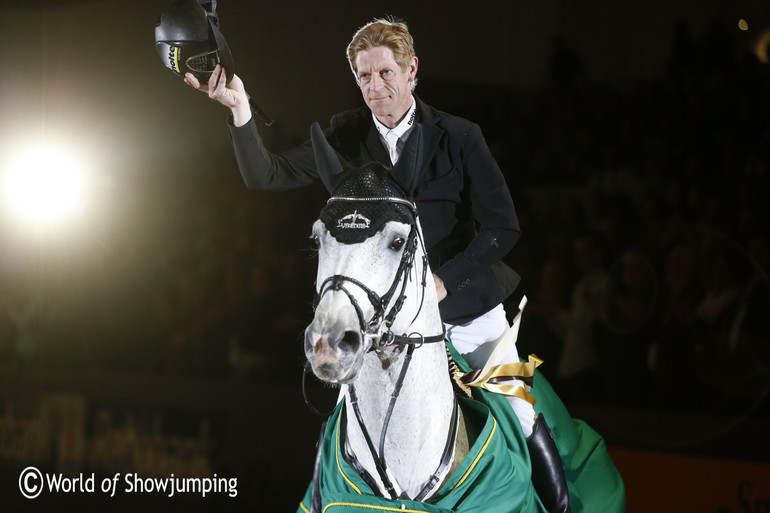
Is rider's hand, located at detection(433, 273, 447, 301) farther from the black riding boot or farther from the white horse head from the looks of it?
the black riding boot

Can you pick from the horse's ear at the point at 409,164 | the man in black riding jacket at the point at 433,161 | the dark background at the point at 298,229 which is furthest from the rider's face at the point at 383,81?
the dark background at the point at 298,229

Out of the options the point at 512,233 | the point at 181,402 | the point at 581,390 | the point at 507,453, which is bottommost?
the point at 181,402

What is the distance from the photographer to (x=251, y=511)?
3525 mm

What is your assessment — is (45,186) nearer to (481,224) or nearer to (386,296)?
(481,224)

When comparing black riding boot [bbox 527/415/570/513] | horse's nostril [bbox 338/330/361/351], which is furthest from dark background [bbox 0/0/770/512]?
horse's nostril [bbox 338/330/361/351]

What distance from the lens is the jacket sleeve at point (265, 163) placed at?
178 centimetres

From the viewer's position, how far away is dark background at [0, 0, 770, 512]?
305cm

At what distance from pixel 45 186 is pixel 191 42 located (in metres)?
2.60

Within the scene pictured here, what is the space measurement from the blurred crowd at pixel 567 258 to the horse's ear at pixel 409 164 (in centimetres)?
169

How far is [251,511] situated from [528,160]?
80.1 inches

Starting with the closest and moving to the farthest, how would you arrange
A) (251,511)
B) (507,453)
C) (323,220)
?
(323,220)
(507,453)
(251,511)

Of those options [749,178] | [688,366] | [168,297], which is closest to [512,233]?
[688,366]

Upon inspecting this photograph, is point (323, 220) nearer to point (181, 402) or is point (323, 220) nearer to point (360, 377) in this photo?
point (360, 377)

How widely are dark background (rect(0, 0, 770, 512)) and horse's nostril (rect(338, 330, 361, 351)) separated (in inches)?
56.2
